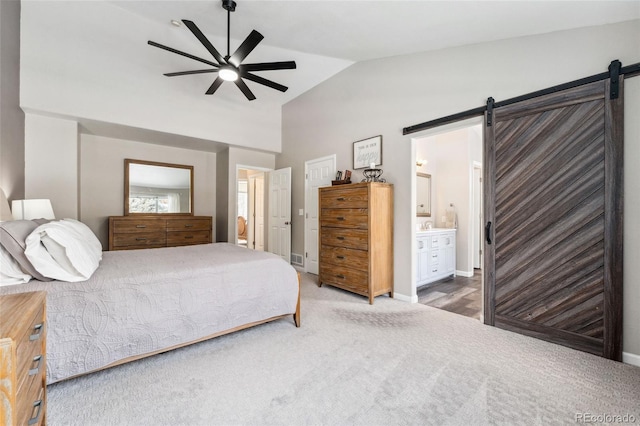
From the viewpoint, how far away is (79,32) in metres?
3.39

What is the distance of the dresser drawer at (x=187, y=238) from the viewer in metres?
4.86

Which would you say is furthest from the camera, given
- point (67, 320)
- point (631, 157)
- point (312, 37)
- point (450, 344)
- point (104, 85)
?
point (104, 85)

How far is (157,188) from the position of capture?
5.18m

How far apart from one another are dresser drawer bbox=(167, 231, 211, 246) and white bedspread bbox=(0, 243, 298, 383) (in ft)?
7.30

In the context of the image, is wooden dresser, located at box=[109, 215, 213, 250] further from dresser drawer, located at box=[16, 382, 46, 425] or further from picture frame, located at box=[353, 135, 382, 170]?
dresser drawer, located at box=[16, 382, 46, 425]

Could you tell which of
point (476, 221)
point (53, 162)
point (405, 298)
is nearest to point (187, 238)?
point (53, 162)

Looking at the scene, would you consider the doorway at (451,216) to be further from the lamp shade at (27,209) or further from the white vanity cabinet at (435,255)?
the lamp shade at (27,209)

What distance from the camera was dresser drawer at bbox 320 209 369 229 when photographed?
11.2 feet

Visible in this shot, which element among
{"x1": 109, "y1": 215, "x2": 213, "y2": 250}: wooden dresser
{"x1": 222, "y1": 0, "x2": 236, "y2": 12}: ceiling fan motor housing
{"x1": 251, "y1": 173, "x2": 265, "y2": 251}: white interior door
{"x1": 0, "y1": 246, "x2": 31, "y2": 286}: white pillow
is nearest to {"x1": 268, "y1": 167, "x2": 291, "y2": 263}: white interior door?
{"x1": 109, "y1": 215, "x2": 213, "y2": 250}: wooden dresser

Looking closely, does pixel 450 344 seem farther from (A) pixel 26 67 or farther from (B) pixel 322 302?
(A) pixel 26 67

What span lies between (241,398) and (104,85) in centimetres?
449

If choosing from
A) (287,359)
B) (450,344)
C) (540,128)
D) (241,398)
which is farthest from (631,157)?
(241,398)

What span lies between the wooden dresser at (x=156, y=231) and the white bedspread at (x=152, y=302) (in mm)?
2102

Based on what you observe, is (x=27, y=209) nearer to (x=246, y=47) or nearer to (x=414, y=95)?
(x=246, y=47)
